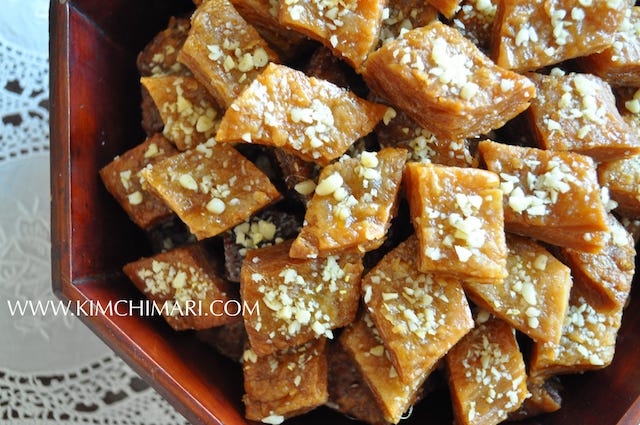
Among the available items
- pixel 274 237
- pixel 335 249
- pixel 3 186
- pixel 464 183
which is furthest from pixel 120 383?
pixel 464 183

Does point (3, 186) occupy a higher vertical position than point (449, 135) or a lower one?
lower

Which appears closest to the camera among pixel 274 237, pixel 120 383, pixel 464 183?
pixel 464 183

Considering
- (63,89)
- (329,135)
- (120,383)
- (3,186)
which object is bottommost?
(120,383)

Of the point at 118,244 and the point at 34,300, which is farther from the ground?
the point at 118,244

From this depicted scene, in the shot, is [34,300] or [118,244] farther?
→ [34,300]

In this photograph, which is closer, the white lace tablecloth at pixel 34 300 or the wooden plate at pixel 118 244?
the wooden plate at pixel 118 244

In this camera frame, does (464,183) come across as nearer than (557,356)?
Yes

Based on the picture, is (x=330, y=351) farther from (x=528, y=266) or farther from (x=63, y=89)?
(x=63, y=89)

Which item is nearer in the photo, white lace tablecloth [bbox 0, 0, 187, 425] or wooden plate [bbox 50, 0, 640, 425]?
wooden plate [bbox 50, 0, 640, 425]
